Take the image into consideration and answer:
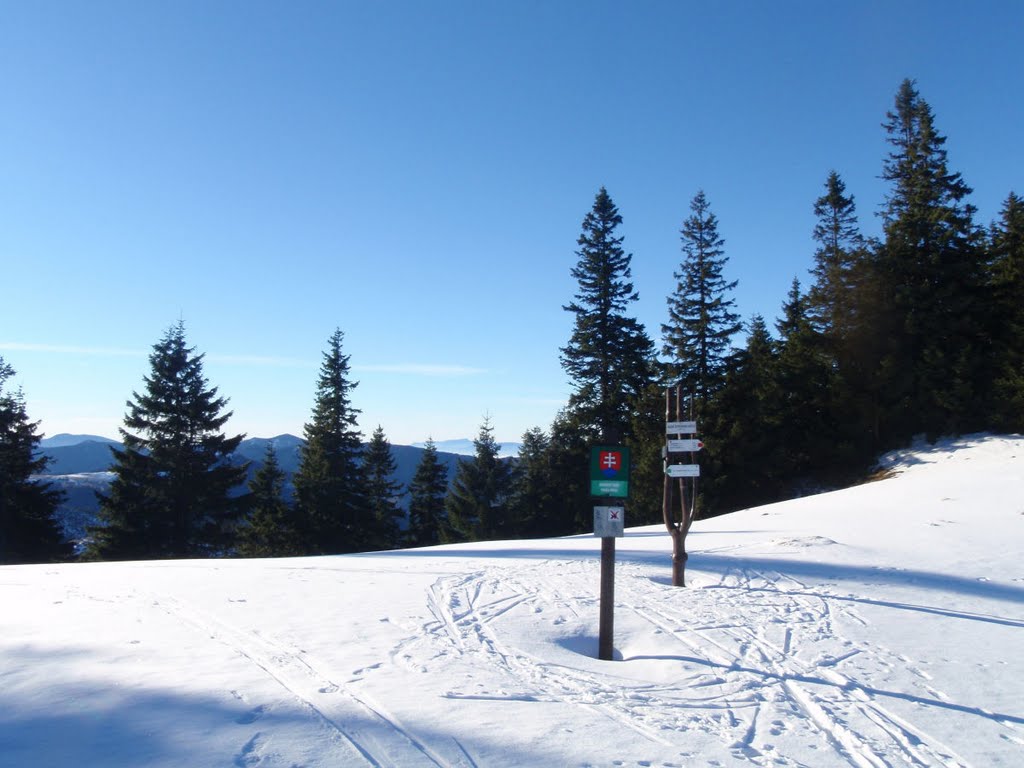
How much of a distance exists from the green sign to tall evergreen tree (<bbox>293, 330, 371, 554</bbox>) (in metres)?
28.7

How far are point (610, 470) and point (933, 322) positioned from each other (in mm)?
28298

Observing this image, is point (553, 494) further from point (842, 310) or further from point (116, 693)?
point (116, 693)

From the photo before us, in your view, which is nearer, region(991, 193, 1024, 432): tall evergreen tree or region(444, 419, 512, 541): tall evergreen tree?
region(991, 193, 1024, 432): tall evergreen tree

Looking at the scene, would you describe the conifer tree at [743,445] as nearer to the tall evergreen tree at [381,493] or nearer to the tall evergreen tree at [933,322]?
the tall evergreen tree at [933,322]

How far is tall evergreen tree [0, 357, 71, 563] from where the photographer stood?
28078 millimetres

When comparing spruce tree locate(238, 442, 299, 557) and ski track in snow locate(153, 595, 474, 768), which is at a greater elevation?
ski track in snow locate(153, 595, 474, 768)

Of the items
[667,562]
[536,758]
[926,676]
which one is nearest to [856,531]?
[667,562]

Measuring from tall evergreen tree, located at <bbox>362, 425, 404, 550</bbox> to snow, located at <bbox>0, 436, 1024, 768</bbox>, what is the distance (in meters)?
24.9

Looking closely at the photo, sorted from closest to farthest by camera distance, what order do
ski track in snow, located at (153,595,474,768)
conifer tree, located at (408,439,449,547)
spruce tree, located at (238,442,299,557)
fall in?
ski track in snow, located at (153,595,474,768)
spruce tree, located at (238,442,299,557)
conifer tree, located at (408,439,449,547)

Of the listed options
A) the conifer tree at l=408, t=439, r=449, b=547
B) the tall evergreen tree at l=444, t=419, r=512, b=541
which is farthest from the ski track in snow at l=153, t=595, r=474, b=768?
the conifer tree at l=408, t=439, r=449, b=547

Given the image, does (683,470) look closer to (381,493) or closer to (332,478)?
(332,478)

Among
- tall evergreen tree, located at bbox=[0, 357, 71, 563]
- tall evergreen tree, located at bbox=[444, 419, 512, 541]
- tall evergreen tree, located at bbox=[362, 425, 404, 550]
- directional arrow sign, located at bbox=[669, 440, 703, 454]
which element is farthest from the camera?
tall evergreen tree, located at bbox=[444, 419, 512, 541]

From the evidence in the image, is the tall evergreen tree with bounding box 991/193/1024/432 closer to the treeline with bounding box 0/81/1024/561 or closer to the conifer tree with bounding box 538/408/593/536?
the treeline with bounding box 0/81/1024/561

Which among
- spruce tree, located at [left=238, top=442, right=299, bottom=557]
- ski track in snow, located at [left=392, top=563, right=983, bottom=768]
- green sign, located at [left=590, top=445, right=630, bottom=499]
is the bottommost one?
spruce tree, located at [left=238, top=442, right=299, bottom=557]
